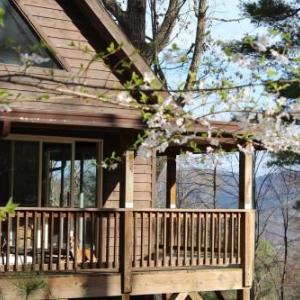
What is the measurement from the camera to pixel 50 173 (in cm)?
1159

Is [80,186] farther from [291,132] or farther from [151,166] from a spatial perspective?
[291,132]

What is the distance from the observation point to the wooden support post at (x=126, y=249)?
32.7 ft

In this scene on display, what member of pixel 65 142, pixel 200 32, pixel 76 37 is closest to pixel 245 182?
pixel 65 142

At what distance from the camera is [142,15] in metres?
17.9

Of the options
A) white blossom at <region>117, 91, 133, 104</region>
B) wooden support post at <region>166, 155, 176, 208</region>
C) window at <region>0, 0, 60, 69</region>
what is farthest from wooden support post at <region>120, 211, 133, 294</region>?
white blossom at <region>117, 91, 133, 104</region>

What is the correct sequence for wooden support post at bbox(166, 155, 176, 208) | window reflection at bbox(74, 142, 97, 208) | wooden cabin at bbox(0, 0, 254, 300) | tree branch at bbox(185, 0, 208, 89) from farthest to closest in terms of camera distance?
tree branch at bbox(185, 0, 208, 89)
wooden support post at bbox(166, 155, 176, 208)
window reflection at bbox(74, 142, 97, 208)
wooden cabin at bbox(0, 0, 254, 300)

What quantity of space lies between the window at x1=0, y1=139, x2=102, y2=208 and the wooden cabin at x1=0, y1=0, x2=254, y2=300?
0.6 inches

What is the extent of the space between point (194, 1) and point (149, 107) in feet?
59.7

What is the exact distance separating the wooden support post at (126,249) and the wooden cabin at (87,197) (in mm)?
14

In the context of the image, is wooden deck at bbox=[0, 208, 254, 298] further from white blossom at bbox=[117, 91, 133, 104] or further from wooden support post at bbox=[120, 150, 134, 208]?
white blossom at bbox=[117, 91, 133, 104]

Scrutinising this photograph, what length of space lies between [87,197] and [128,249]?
220cm

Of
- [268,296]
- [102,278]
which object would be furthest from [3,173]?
[268,296]

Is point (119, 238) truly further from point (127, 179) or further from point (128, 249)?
A: point (127, 179)

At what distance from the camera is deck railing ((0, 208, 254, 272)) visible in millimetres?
9430
